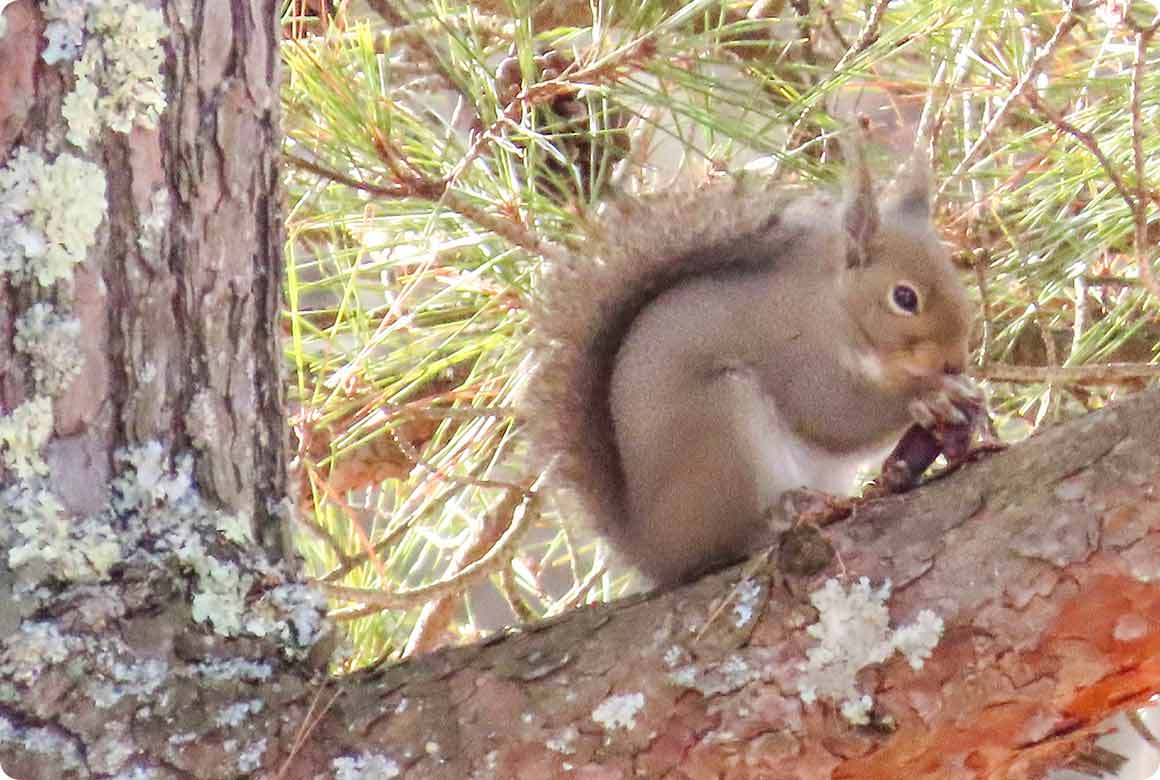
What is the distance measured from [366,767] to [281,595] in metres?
0.15

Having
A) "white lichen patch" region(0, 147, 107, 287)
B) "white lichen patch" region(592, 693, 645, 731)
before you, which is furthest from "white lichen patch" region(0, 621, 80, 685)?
"white lichen patch" region(592, 693, 645, 731)

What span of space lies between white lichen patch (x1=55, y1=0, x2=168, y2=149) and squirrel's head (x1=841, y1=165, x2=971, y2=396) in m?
0.69

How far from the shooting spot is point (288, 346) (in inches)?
62.0

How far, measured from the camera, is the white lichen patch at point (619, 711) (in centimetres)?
97

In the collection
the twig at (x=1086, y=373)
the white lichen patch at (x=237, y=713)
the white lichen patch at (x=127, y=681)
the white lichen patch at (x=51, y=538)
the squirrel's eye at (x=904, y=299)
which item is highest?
the squirrel's eye at (x=904, y=299)

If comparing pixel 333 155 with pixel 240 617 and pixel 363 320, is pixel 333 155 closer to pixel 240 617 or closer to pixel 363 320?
pixel 363 320

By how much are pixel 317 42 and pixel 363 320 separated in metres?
0.30

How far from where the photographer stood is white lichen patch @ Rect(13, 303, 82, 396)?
0.95 meters

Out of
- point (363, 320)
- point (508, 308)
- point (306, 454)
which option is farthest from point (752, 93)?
point (306, 454)

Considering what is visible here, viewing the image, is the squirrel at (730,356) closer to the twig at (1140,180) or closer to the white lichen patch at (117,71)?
the twig at (1140,180)

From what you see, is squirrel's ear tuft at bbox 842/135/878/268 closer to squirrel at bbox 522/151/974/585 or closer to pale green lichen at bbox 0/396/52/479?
squirrel at bbox 522/151/974/585

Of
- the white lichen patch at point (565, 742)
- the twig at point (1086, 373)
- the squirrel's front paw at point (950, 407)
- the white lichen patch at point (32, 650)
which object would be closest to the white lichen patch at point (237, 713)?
the white lichen patch at point (32, 650)

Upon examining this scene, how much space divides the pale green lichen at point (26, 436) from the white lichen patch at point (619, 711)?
439mm

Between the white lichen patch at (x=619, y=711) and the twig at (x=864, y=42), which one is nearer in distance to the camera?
the white lichen patch at (x=619, y=711)
